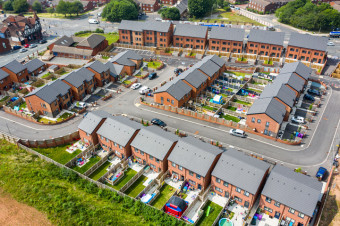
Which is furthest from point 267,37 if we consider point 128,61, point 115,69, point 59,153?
point 59,153

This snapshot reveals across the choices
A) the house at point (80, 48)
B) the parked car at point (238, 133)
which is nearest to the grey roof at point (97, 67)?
the house at point (80, 48)

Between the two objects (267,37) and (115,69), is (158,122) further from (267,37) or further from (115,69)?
(267,37)

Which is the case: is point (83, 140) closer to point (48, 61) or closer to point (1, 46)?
point (48, 61)

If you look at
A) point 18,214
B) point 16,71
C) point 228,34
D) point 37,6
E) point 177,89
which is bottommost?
point 18,214

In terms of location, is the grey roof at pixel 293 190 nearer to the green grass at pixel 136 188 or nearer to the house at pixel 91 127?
the green grass at pixel 136 188

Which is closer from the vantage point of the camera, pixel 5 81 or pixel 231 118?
pixel 231 118

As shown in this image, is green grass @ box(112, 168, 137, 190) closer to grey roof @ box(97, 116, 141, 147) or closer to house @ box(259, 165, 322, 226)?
grey roof @ box(97, 116, 141, 147)
